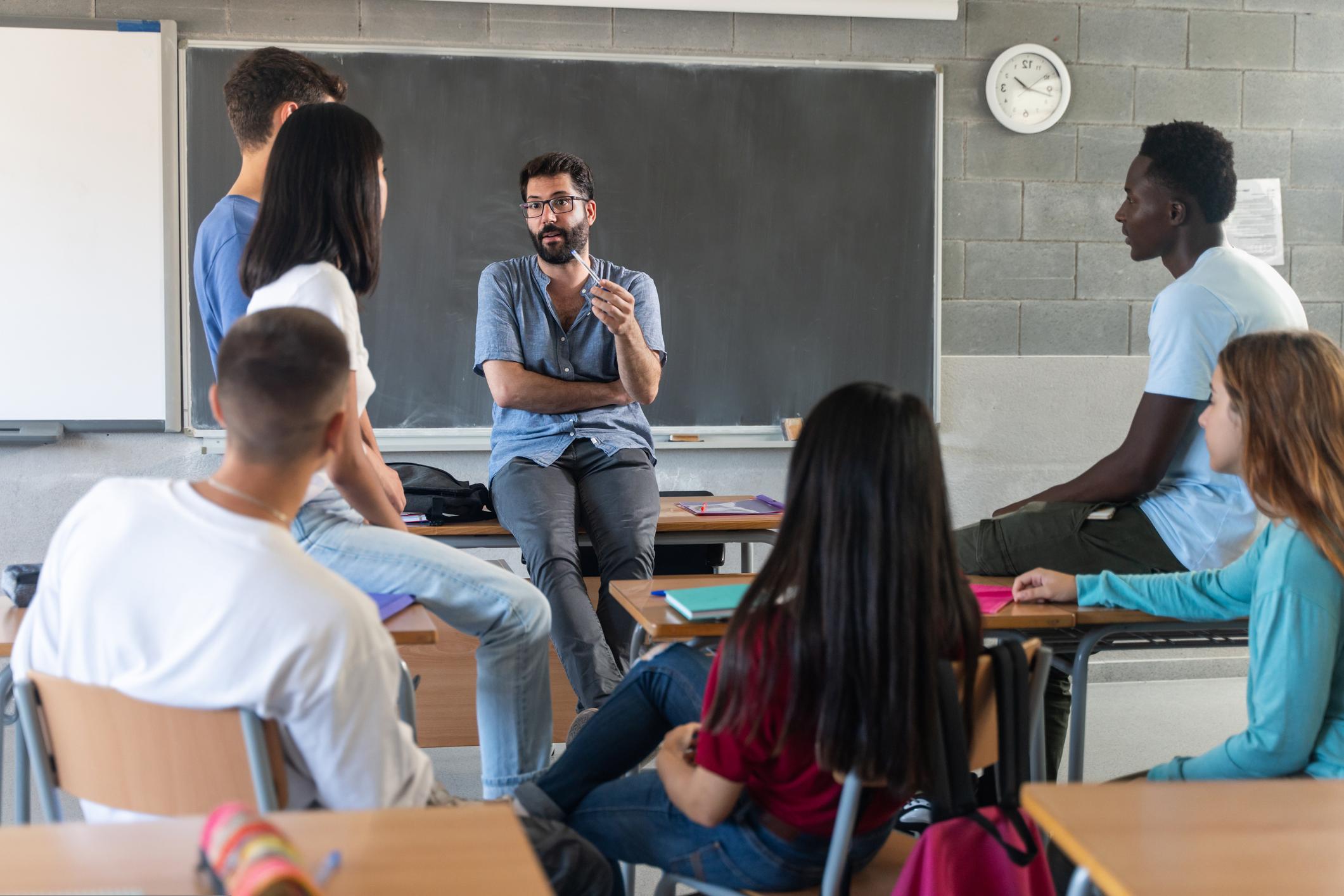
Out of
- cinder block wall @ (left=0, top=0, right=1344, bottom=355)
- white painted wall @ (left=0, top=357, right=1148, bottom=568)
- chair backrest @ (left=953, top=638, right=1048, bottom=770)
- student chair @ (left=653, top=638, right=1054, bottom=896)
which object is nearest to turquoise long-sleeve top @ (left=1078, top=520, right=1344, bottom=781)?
student chair @ (left=653, top=638, right=1054, bottom=896)

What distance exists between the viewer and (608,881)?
1.37 metres

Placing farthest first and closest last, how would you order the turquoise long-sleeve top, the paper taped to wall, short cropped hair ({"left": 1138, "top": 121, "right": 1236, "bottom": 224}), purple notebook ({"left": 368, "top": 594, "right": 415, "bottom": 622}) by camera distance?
the paper taped to wall → short cropped hair ({"left": 1138, "top": 121, "right": 1236, "bottom": 224}) → purple notebook ({"left": 368, "top": 594, "right": 415, "bottom": 622}) → the turquoise long-sleeve top

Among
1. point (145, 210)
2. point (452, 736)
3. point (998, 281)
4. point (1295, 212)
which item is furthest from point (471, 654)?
point (1295, 212)

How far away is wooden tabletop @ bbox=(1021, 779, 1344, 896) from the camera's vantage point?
899 millimetres

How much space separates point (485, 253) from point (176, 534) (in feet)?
9.04

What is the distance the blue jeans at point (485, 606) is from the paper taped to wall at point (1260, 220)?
3316mm

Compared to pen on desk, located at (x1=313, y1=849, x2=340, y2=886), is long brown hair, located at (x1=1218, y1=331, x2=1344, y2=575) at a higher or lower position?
higher

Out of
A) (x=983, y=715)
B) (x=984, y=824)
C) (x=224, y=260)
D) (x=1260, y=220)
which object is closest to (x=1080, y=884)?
(x=984, y=824)

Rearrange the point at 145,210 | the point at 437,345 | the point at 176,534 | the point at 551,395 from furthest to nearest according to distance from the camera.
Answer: the point at 437,345, the point at 145,210, the point at 551,395, the point at 176,534

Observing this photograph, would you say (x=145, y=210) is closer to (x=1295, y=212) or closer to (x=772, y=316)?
(x=772, y=316)

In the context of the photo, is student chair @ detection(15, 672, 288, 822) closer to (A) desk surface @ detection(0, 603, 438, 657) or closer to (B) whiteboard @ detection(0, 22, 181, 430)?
(A) desk surface @ detection(0, 603, 438, 657)

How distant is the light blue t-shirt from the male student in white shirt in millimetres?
1688

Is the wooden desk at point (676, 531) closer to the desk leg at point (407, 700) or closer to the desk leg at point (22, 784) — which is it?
Answer: the desk leg at point (407, 700)

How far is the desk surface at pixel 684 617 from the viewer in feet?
6.10
